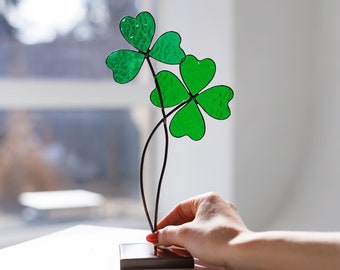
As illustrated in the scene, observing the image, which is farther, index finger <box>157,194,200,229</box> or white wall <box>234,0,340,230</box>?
white wall <box>234,0,340,230</box>

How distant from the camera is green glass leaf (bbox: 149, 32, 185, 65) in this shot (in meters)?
0.96

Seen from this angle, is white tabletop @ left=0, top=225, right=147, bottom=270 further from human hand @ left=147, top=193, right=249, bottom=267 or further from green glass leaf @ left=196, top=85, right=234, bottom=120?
green glass leaf @ left=196, top=85, right=234, bottom=120

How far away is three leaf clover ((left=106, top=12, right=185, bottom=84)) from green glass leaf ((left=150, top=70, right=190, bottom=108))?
3cm

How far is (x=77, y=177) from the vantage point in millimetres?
2178

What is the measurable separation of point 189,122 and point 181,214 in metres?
0.17

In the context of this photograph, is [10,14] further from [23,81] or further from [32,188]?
[32,188]

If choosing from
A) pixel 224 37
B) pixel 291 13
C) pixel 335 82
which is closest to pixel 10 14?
pixel 224 37

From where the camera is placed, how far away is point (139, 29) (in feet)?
3.12

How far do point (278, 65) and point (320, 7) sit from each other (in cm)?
30

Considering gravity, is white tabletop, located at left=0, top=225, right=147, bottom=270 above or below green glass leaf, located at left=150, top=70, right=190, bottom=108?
below

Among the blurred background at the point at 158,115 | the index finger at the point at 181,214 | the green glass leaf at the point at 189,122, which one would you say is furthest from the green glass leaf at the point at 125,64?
the blurred background at the point at 158,115

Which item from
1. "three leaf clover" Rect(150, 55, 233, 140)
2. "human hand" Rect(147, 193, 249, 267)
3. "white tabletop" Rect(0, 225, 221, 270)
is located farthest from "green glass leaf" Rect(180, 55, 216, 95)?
"white tabletop" Rect(0, 225, 221, 270)

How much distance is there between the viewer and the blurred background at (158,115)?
2055 millimetres

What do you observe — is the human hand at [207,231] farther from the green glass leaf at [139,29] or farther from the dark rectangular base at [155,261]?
the green glass leaf at [139,29]
